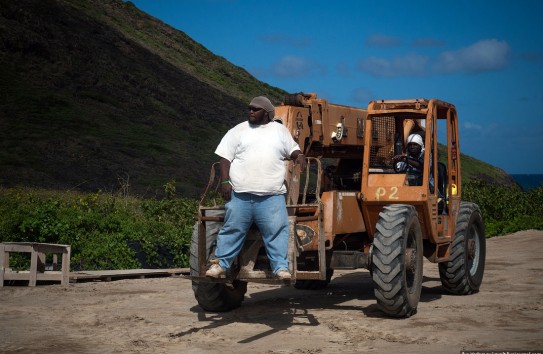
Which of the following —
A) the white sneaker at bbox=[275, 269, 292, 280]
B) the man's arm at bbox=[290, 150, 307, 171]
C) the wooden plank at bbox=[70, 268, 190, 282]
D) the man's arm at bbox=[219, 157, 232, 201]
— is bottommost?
the wooden plank at bbox=[70, 268, 190, 282]

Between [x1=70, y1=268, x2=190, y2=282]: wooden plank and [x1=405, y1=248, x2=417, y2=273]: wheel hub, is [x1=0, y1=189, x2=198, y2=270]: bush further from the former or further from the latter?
[x1=405, y1=248, x2=417, y2=273]: wheel hub

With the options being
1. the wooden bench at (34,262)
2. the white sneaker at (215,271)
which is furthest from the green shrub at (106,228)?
the white sneaker at (215,271)

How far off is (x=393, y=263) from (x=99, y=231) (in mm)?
8379

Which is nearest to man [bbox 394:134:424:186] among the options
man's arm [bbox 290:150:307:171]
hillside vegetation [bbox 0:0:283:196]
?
man's arm [bbox 290:150:307:171]

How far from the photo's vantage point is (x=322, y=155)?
11844 mm

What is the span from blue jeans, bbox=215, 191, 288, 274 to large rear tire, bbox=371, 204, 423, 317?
1532 mm

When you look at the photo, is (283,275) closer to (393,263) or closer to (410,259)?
(393,263)

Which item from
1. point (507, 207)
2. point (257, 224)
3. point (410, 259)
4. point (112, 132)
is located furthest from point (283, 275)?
point (112, 132)

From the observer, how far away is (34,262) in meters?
13.3

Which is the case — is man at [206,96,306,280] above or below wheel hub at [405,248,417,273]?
above

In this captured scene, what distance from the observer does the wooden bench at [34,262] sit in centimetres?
1333

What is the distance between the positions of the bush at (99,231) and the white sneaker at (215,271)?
6596 mm

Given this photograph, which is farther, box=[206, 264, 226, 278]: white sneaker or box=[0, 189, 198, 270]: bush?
box=[0, 189, 198, 270]: bush

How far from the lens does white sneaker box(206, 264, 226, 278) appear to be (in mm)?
8953
